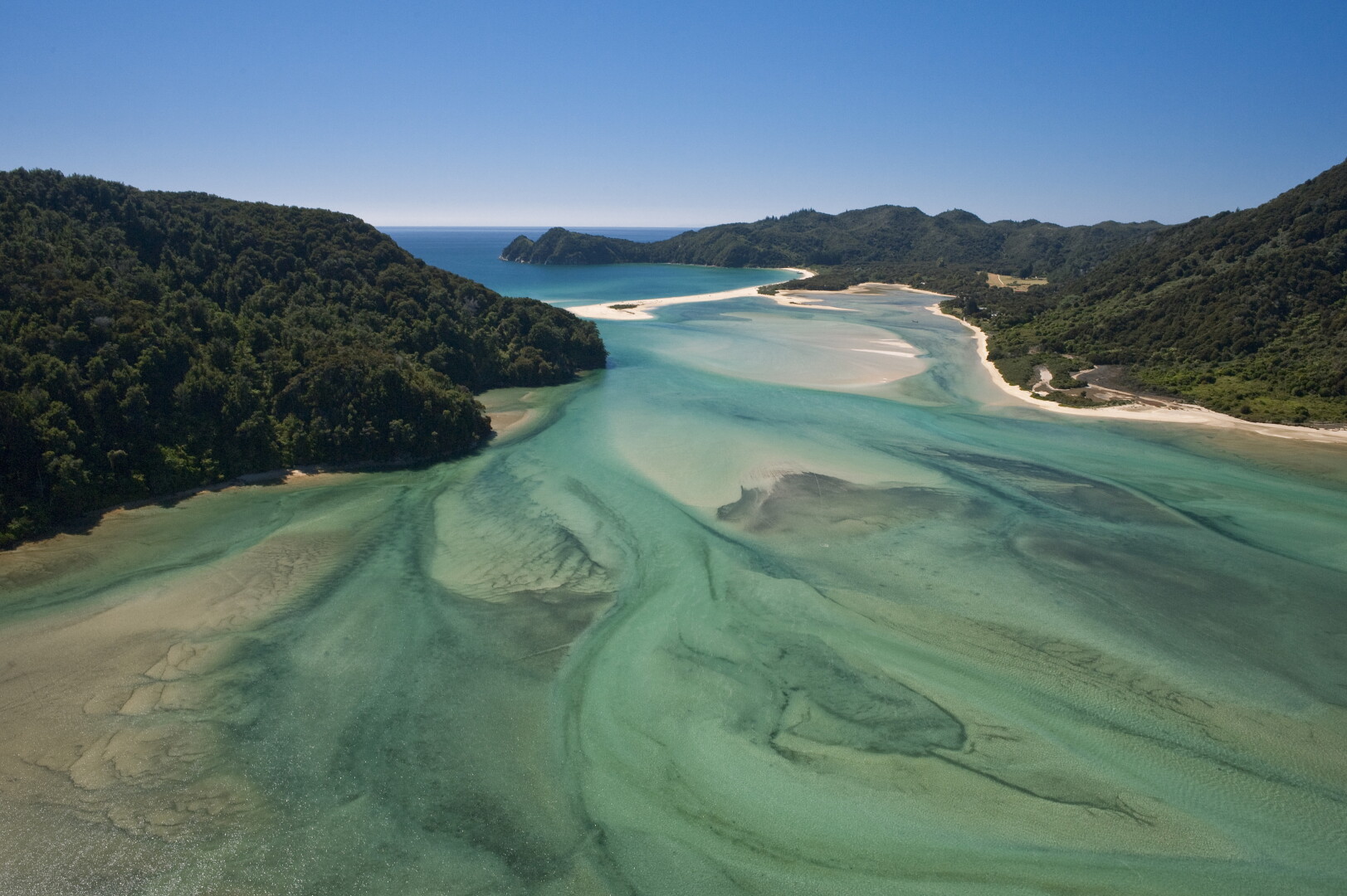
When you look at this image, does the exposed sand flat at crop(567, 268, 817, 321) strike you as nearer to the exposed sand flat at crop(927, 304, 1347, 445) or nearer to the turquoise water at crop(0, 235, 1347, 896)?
the exposed sand flat at crop(927, 304, 1347, 445)

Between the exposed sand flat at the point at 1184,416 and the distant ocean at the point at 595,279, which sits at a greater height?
the distant ocean at the point at 595,279

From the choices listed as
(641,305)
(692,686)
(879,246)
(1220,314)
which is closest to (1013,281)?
(879,246)

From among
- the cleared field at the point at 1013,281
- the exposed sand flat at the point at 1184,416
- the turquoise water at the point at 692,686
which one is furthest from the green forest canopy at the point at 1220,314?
the turquoise water at the point at 692,686

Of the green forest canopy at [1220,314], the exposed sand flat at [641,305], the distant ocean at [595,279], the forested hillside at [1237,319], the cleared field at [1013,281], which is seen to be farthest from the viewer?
the cleared field at [1013,281]

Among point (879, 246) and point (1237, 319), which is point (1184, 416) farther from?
point (879, 246)

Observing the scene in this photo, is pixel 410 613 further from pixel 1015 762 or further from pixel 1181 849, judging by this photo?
pixel 1181 849

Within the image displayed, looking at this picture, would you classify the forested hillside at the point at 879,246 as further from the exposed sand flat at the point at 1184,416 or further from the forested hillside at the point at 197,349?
the forested hillside at the point at 197,349

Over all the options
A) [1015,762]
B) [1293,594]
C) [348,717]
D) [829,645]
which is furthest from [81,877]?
Answer: [1293,594]

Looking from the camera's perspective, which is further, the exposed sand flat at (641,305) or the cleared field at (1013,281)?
the cleared field at (1013,281)
